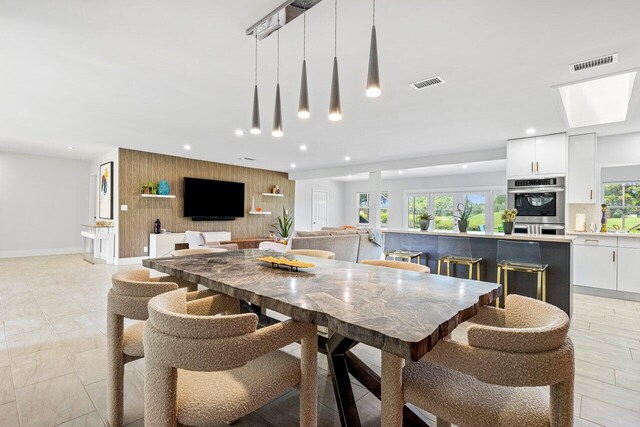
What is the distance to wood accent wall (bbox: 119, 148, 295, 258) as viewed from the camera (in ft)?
22.0

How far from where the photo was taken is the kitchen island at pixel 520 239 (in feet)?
11.2

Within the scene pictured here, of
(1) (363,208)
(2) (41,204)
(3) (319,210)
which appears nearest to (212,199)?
(2) (41,204)

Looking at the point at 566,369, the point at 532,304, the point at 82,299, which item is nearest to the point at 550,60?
the point at 532,304

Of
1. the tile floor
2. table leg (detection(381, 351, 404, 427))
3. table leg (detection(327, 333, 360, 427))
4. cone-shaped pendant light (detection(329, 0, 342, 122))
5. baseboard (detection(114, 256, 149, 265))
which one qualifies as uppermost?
cone-shaped pendant light (detection(329, 0, 342, 122))

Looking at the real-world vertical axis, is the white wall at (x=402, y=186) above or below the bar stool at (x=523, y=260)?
above

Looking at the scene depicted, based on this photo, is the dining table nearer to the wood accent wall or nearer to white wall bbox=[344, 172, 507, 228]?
the wood accent wall

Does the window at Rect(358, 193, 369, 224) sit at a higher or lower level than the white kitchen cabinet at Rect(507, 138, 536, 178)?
lower

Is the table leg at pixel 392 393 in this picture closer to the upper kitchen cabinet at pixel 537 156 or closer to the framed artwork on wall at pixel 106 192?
the upper kitchen cabinet at pixel 537 156

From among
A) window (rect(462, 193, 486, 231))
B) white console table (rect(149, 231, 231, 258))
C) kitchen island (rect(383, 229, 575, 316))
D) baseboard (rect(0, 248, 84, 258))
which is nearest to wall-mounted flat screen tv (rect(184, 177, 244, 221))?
white console table (rect(149, 231, 231, 258))

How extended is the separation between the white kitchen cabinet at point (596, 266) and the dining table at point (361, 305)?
14.0 feet

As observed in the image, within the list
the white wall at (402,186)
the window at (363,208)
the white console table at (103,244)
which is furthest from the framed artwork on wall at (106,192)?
the window at (363,208)

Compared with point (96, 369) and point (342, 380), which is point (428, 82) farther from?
point (96, 369)

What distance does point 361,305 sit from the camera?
4.02 feet

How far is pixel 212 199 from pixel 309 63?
19.8 ft
